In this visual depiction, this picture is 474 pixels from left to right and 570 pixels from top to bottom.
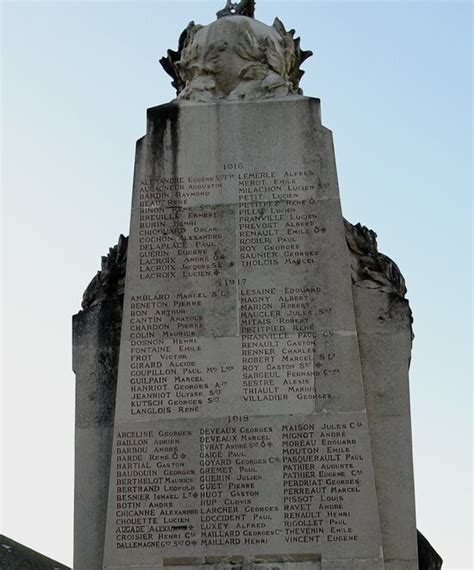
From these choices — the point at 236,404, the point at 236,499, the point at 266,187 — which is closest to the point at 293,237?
the point at 266,187

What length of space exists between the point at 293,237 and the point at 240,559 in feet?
12.7

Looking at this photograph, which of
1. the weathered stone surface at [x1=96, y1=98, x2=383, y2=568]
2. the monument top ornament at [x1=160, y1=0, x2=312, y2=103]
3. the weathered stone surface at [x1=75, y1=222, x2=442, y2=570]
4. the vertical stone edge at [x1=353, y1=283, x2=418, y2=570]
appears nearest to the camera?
the weathered stone surface at [x1=96, y1=98, x2=383, y2=568]

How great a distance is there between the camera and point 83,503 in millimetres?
17188

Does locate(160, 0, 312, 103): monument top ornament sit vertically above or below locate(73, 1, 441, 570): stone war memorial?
above

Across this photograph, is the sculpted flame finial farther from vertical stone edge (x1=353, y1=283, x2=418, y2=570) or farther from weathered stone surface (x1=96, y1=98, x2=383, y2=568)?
vertical stone edge (x1=353, y1=283, x2=418, y2=570)

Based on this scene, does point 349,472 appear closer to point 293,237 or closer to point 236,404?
point 236,404

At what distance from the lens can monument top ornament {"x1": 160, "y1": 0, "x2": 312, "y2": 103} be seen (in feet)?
59.1
